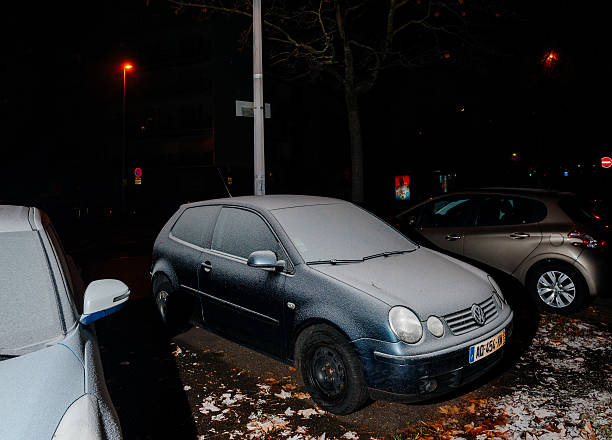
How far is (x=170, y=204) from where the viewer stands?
34469mm

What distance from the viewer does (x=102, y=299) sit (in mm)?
2715

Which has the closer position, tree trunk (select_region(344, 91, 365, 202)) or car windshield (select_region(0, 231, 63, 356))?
car windshield (select_region(0, 231, 63, 356))

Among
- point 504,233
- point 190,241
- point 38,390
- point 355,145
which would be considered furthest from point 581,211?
point 355,145

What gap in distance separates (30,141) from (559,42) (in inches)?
1768

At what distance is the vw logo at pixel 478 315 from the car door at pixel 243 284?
156 centimetres

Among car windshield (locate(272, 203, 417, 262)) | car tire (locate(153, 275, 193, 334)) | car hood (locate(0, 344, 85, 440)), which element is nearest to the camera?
car hood (locate(0, 344, 85, 440))

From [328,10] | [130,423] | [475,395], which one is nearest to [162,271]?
[130,423]

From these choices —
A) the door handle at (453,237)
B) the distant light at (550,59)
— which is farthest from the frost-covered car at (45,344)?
the distant light at (550,59)

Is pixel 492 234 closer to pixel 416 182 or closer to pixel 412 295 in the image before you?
pixel 412 295

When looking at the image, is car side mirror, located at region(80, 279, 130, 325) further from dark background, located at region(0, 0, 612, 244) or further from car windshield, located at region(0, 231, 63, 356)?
dark background, located at region(0, 0, 612, 244)

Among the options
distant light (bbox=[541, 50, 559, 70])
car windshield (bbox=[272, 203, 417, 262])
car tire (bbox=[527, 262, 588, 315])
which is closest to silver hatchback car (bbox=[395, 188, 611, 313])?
car tire (bbox=[527, 262, 588, 315])

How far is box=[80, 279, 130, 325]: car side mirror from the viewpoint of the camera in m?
2.65

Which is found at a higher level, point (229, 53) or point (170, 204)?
point (229, 53)

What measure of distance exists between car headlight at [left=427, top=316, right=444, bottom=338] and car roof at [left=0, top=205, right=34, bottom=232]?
274 centimetres
